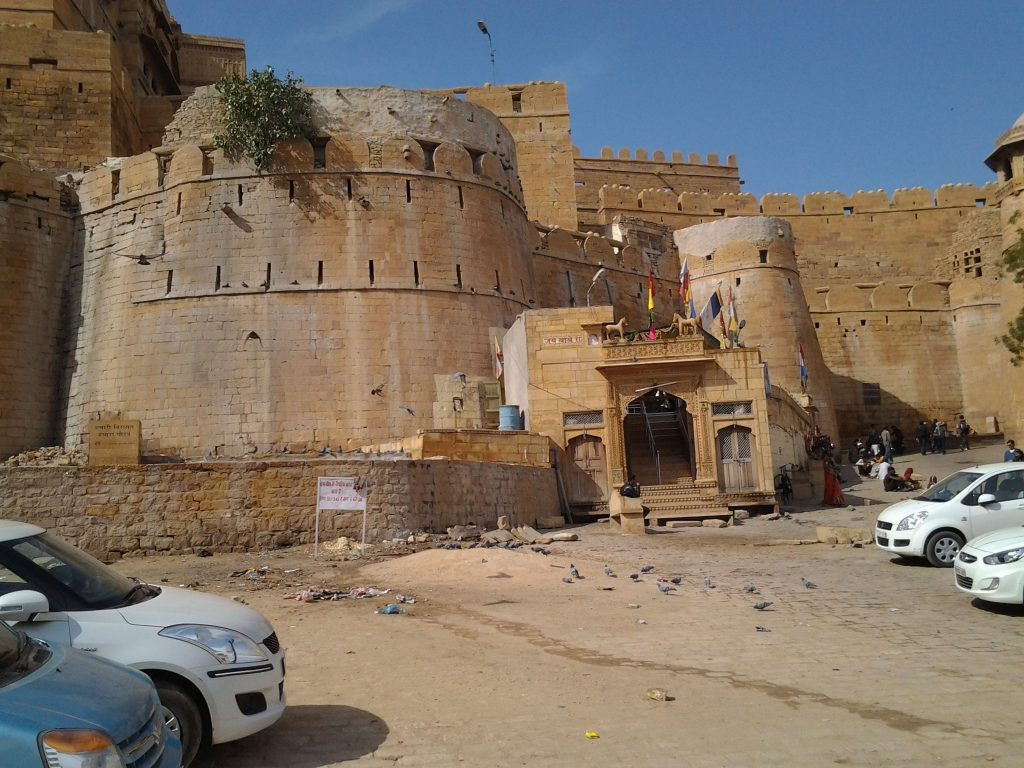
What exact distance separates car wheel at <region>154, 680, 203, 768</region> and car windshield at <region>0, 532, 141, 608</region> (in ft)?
1.89

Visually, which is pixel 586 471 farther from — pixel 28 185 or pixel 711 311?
pixel 28 185

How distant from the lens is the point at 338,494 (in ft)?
38.5

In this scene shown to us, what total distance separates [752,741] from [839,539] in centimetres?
902

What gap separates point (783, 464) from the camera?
67.5ft

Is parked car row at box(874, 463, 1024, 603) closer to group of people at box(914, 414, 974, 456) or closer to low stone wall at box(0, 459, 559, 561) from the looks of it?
low stone wall at box(0, 459, 559, 561)

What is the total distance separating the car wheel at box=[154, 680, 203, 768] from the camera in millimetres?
3975

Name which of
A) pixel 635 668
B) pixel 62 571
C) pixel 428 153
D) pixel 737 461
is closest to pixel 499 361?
pixel 428 153

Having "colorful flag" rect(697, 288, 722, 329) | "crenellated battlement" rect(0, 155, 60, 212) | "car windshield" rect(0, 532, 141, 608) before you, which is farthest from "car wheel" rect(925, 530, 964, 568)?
"crenellated battlement" rect(0, 155, 60, 212)

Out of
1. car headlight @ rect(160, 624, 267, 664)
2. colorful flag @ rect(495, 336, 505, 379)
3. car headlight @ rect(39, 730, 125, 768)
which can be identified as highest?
colorful flag @ rect(495, 336, 505, 379)

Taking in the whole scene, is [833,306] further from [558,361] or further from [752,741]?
[752,741]

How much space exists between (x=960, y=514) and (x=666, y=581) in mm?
3484

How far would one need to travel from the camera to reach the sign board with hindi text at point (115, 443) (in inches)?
542

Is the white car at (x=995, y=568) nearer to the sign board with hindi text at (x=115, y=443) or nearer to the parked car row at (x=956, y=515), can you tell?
the parked car row at (x=956, y=515)

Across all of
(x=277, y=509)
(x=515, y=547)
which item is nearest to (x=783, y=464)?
(x=515, y=547)
